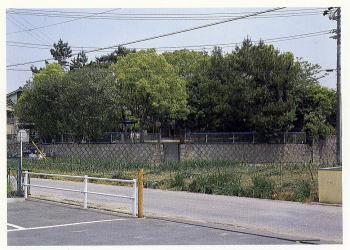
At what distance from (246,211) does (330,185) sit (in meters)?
2.25

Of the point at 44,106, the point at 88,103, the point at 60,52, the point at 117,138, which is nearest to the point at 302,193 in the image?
the point at 60,52

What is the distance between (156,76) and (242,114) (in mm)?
11328

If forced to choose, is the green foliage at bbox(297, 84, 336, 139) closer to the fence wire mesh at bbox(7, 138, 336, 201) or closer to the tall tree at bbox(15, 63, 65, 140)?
the fence wire mesh at bbox(7, 138, 336, 201)

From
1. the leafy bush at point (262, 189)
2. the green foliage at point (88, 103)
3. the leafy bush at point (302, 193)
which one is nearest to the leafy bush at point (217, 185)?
the leafy bush at point (262, 189)

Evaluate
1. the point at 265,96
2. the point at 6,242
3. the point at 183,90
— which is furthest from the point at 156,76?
the point at 6,242

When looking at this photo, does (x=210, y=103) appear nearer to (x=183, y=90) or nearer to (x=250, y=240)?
(x=183, y=90)

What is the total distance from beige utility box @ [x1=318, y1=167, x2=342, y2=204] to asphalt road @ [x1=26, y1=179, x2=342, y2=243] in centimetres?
33

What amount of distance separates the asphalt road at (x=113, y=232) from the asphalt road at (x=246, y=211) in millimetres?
862

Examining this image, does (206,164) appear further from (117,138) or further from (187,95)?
(117,138)

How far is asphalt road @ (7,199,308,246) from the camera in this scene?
28.5ft

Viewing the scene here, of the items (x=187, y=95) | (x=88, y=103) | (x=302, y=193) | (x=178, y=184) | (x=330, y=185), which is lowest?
(x=178, y=184)

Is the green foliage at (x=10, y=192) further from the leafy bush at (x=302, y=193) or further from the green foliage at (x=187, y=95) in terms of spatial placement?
the leafy bush at (x=302, y=193)

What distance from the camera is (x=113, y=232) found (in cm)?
956

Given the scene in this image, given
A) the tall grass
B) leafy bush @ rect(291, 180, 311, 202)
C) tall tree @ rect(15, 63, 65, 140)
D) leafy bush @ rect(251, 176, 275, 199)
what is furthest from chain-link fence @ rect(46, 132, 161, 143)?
leafy bush @ rect(291, 180, 311, 202)
